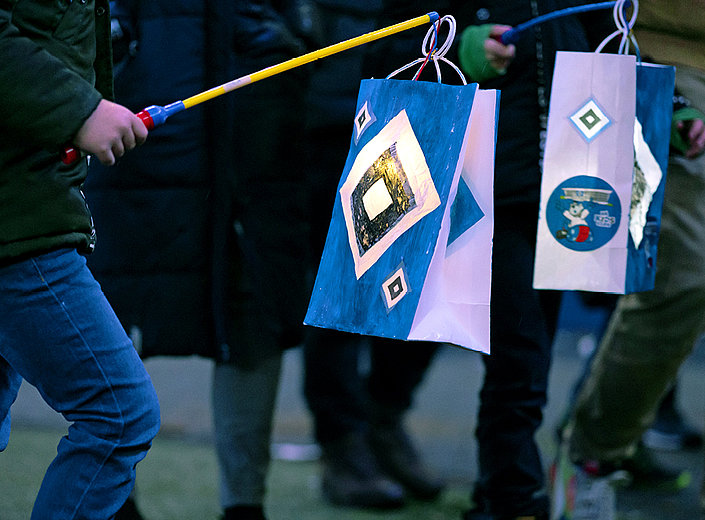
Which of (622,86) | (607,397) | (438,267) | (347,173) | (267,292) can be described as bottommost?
(607,397)

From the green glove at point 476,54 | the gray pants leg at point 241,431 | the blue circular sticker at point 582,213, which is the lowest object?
the gray pants leg at point 241,431

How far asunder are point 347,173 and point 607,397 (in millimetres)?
1011

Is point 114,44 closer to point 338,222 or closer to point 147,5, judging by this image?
point 147,5

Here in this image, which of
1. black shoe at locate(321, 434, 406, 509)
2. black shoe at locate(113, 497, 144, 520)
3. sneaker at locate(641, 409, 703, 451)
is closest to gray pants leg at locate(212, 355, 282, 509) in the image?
black shoe at locate(113, 497, 144, 520)

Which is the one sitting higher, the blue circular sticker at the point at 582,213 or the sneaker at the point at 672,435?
the blue circular sticker at the point at 582,213

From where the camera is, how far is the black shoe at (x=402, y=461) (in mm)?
2641

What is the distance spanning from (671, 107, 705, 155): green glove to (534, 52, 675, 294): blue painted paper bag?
0.22 metres

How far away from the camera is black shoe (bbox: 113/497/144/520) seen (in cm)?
206

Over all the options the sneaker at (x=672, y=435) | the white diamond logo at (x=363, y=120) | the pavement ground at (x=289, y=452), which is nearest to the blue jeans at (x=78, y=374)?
the white diamond logo at (x=363, y=120)

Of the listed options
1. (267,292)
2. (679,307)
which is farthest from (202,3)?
(679,307)

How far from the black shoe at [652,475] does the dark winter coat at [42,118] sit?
188cm

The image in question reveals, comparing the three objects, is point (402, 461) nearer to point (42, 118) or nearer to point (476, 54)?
point (476, 54)

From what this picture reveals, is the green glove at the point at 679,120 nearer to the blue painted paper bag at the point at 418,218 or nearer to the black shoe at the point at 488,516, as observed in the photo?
the blue painted paper bag at the point at 418,218

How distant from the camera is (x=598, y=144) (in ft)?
5.61
